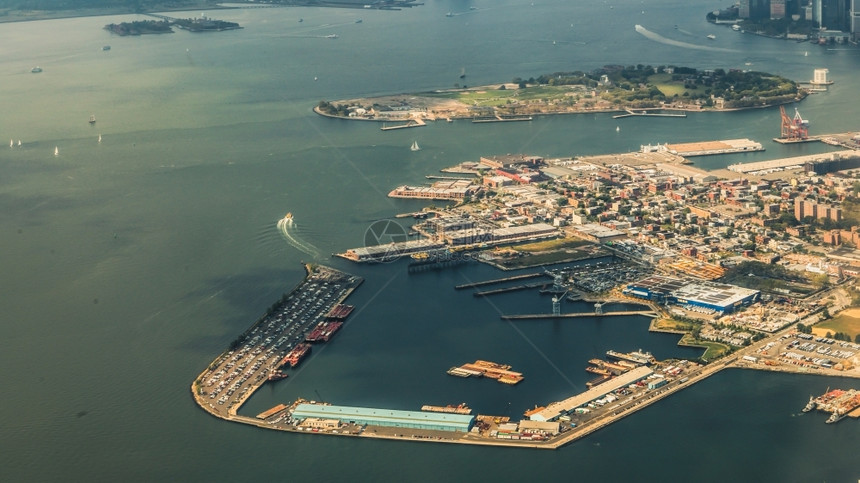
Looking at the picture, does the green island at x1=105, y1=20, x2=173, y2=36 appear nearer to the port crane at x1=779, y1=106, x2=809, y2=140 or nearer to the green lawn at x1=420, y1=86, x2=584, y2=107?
the green lawn at x1=420, y1=86, x2=584, y2=107

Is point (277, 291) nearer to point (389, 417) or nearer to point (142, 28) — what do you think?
point (389, 417)

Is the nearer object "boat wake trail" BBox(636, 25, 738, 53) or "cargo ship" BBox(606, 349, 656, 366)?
A: "cargo ship" BBox(606, 349, 656, 366)

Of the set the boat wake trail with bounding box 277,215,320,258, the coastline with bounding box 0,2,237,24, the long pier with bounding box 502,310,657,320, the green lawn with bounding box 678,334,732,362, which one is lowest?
the green lawn with bounding box 678,334,732,362

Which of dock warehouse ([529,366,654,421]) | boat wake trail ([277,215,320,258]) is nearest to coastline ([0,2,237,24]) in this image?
boat wake trail ([277,215,320,258])

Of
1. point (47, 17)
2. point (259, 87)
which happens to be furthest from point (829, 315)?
point (47, 17)

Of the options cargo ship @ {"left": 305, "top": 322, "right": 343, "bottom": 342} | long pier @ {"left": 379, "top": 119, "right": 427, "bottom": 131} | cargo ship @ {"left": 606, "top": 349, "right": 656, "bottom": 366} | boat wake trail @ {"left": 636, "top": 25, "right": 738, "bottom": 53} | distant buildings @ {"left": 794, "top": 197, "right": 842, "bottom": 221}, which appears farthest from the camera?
boat wake trail @ {"left": 636, "top": 25, "right": 738, "bottom": 53}

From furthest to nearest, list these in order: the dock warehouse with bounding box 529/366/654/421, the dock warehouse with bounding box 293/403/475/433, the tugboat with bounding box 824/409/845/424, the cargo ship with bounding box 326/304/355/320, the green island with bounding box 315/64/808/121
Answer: the green island with bounding box 315/64/808/121 < the cargo ship with bounding box 326/304/355/320 < the dock warehouse with bounding box 529/366/654/421 < the dock warehouse with bounding box 293/403/475/433 < the tugboat with bounding box 824/409/845/424

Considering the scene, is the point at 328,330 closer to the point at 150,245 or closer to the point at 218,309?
the point at 218,309

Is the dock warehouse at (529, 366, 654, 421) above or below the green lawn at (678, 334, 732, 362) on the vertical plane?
above

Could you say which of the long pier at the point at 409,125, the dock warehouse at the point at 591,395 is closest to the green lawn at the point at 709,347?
the dock warehouse at the point at 591,395
